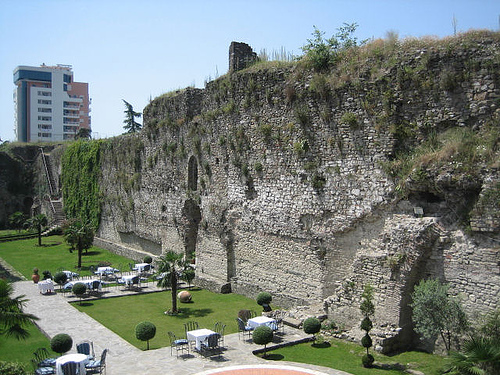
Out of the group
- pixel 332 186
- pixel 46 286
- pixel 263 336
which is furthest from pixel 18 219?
pixel 263 336

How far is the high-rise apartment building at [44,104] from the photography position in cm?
11319

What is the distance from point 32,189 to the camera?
58.5m

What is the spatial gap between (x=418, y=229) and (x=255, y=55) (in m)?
14.2

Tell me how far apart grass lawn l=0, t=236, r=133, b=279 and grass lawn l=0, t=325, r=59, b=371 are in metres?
11.7

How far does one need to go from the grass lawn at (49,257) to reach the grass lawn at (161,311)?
295 inches

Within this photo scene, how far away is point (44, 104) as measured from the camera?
377 feet

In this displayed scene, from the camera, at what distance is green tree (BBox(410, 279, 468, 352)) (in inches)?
540

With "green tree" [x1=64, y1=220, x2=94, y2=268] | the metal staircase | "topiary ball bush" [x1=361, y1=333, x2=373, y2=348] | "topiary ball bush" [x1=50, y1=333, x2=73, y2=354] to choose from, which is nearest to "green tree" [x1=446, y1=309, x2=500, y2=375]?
"topiary ball bush" [x1=361, y1=333, x2=373, y2=348]

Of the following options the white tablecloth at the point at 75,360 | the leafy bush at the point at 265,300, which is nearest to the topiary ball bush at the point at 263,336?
the leafy bush at the point at 265,300

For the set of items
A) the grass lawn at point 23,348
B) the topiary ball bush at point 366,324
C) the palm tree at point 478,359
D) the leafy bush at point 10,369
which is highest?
the palm tree at point 478,359

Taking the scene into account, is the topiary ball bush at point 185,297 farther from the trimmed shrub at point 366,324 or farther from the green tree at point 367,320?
the trimmed shrub at point 366,324

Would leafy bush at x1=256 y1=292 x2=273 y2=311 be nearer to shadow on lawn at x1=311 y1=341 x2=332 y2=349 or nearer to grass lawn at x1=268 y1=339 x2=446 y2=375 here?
grass lawn at x1=268 y1=339 x2=446 y2=375

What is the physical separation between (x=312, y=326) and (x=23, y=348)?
391 inches

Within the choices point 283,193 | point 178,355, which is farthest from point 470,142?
point 178,355
